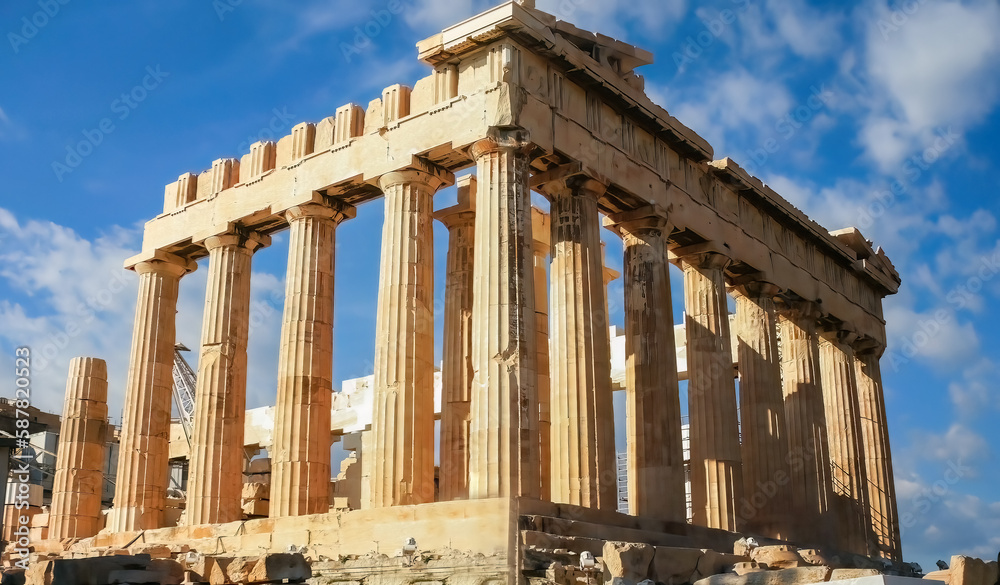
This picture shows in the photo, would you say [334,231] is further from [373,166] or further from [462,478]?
[462,478]

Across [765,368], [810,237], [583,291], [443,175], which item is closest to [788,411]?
[765,368]

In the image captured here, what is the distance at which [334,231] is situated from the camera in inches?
1156

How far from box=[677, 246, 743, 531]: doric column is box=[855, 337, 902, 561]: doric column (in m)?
10.6

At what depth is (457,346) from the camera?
96.6 feet

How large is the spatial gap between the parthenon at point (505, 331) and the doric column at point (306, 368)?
0.18 ft

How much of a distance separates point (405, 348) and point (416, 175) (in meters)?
4.24

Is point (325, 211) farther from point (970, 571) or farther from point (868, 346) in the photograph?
point (868, 346)

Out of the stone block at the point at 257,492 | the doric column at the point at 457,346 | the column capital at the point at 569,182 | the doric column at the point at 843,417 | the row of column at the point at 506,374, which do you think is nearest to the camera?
the row of column at the point at 506,374

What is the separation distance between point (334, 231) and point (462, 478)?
282 inches

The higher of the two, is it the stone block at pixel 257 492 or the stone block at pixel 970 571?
the stone block at pixel 257 492

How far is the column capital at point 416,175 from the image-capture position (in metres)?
26.5

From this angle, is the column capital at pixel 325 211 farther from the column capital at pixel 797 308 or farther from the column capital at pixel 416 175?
the column capital at pixel 797 308

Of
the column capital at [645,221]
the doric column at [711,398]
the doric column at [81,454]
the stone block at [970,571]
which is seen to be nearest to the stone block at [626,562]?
the stone block at [970,571]

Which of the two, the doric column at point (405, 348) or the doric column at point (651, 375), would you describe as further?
the doric column at point (651, 375)
